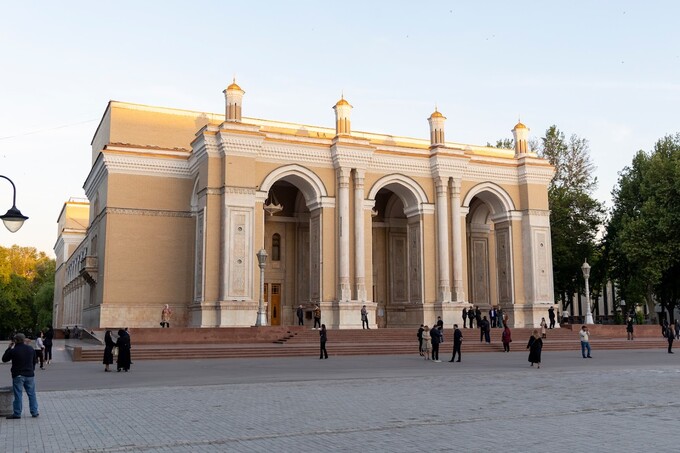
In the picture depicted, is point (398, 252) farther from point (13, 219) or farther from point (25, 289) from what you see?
point (25, 289)

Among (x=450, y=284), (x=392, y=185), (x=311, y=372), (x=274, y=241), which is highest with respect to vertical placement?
(x=392, y=185)

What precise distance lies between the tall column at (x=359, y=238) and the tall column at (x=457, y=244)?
5418 millimetres

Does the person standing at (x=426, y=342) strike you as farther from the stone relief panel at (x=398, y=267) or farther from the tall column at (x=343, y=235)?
the stone relief panel at (x=398, y=267)

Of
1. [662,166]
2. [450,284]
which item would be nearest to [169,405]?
[450,284]

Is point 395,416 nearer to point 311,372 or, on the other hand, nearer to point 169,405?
point 169,405

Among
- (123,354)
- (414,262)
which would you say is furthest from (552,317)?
(123,354)

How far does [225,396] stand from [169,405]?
1.48 meters

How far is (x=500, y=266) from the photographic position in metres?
40.3

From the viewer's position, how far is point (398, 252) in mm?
42281

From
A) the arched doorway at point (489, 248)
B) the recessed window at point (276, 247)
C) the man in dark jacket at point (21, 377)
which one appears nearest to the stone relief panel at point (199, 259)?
the recessed window at point (276, 247)

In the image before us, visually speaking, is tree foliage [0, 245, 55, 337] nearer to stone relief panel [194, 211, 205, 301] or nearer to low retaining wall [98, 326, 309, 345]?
stone relief panel [194, 211, 205, 301]

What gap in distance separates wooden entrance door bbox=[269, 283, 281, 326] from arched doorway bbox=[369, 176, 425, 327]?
231 inches

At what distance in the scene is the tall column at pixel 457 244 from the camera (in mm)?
36875

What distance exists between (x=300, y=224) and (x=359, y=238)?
6.24 m
